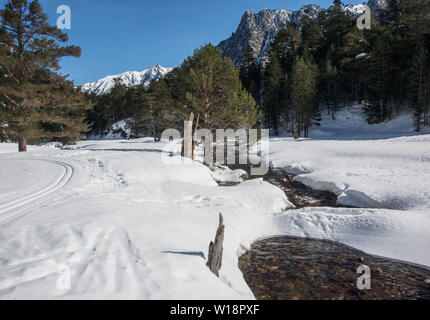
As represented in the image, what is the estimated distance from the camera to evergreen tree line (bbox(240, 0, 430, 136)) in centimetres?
3234

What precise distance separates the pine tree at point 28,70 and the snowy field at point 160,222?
7335 millimetres

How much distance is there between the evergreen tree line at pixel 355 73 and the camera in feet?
106

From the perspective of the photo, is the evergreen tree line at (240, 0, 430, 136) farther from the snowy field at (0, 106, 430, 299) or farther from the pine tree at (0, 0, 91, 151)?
the pine tree at (0, 0, 91, 151)

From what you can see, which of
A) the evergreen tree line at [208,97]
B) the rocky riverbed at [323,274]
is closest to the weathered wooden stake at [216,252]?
the rocky riverbed at [323,274]

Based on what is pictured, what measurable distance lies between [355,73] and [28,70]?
5170cm

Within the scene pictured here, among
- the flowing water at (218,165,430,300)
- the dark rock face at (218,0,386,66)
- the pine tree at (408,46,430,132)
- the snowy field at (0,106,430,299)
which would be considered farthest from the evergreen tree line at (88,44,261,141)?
the dark rock face at (218,0,386,66)

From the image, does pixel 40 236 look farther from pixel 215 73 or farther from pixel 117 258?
pixel 215 73

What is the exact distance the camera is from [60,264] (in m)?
3.34

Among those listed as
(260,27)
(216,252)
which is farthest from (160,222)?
(260,27)

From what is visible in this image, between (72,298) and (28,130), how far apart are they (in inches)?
824

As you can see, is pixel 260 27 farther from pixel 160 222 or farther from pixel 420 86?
pixel 160 222

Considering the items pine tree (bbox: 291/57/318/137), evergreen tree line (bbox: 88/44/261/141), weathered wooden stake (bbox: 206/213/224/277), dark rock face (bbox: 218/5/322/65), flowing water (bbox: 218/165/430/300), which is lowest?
flowing water (bbox: 218/165/430/300)

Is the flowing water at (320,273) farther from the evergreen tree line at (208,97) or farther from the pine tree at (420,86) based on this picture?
the pine tree at (420,86)

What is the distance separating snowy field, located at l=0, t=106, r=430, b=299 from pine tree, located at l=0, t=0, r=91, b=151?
734cm
